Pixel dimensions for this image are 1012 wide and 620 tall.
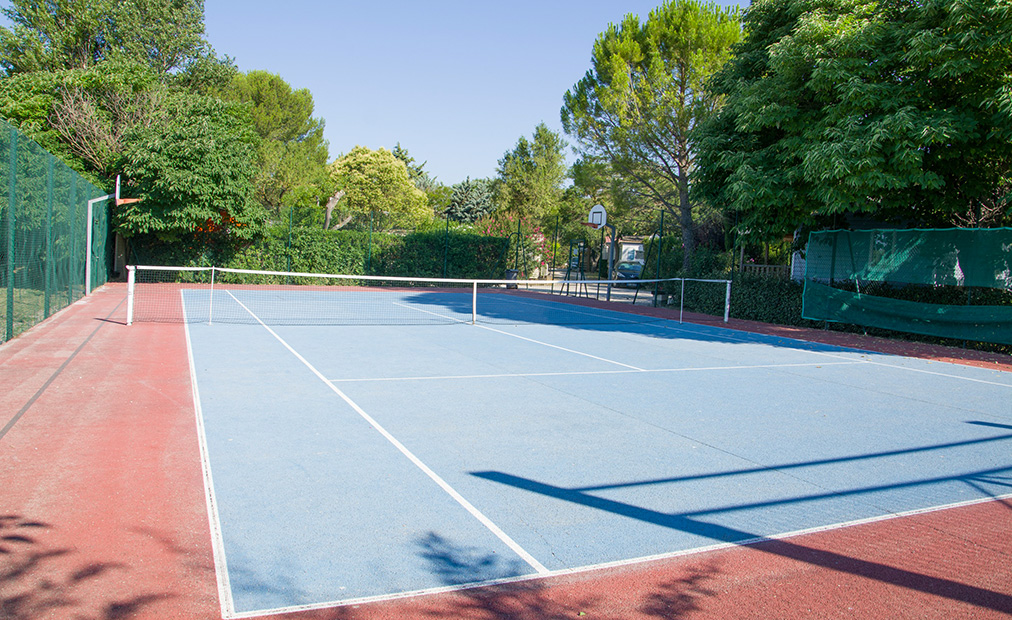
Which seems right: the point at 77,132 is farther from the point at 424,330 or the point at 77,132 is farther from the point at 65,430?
the point at 65,430

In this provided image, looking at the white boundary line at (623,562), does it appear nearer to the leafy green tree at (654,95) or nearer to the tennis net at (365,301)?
the tennis net at (365,301)

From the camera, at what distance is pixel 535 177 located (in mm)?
51906

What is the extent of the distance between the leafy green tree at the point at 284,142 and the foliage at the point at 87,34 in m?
5.15

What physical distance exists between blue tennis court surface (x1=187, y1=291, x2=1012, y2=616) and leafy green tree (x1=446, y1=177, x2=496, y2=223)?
2182 inches

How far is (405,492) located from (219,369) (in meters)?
5.34

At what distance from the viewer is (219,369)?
891cm

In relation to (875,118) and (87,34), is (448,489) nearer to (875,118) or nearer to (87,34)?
(875,118)

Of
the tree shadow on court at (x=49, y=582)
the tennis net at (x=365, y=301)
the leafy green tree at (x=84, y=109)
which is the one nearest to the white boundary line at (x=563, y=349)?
the tennis net at (x=365, y=301)

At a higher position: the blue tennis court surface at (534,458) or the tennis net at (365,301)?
the tennis net at (365,301)

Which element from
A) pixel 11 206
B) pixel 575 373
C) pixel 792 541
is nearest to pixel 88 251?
pixel 11 206

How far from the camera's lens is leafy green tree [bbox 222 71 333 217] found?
133 feet

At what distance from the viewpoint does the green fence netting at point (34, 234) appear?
901 centimetres

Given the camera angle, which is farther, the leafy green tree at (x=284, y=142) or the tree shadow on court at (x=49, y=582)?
the leafy green tree at (x=284, y=142)

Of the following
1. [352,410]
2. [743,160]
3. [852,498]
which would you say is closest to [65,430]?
[352,410]
